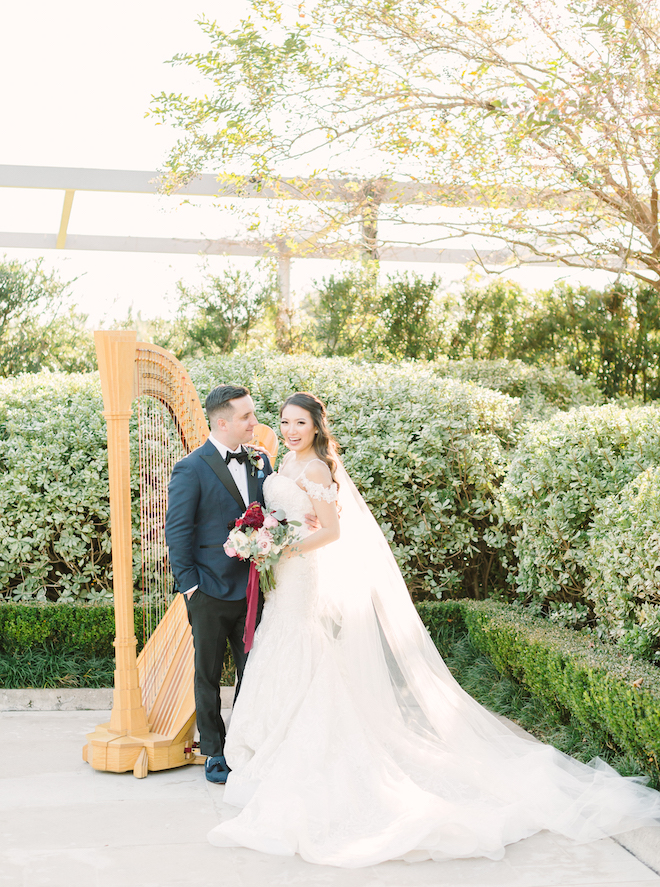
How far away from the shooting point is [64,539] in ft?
20.3

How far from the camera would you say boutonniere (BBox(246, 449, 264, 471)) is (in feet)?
14.0

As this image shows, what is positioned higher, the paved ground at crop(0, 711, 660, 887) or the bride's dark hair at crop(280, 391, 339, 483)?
the bride's dark hair at crop(280, 391, 339, 483)

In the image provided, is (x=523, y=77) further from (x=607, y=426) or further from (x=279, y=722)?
(x=279, y=722)

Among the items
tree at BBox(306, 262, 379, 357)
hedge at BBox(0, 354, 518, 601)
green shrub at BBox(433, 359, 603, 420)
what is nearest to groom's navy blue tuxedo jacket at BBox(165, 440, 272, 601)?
hedge at BBox(0, 354, 518, 601)

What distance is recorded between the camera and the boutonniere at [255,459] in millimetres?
4270

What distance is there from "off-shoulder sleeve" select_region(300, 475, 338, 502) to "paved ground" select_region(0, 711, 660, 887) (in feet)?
4.91

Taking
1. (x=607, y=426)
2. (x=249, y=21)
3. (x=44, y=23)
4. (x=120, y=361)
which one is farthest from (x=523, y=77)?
(x=44, y=23)

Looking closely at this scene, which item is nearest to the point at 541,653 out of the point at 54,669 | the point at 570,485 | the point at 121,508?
the point at 570,485

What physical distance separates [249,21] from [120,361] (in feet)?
18.7

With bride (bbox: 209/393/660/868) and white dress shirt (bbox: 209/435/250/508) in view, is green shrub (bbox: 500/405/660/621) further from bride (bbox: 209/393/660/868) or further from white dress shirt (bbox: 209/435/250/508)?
white dress shirt (bbox: 209/435/250/508)

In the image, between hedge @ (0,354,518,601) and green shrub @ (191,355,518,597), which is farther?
green shrub @ (191,355,518,597)

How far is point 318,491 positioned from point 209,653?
1010mm

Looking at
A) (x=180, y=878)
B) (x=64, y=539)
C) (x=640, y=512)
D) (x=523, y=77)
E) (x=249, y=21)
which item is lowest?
(x=180, y=878)

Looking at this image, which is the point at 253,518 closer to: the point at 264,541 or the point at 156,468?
the point at 264,541
